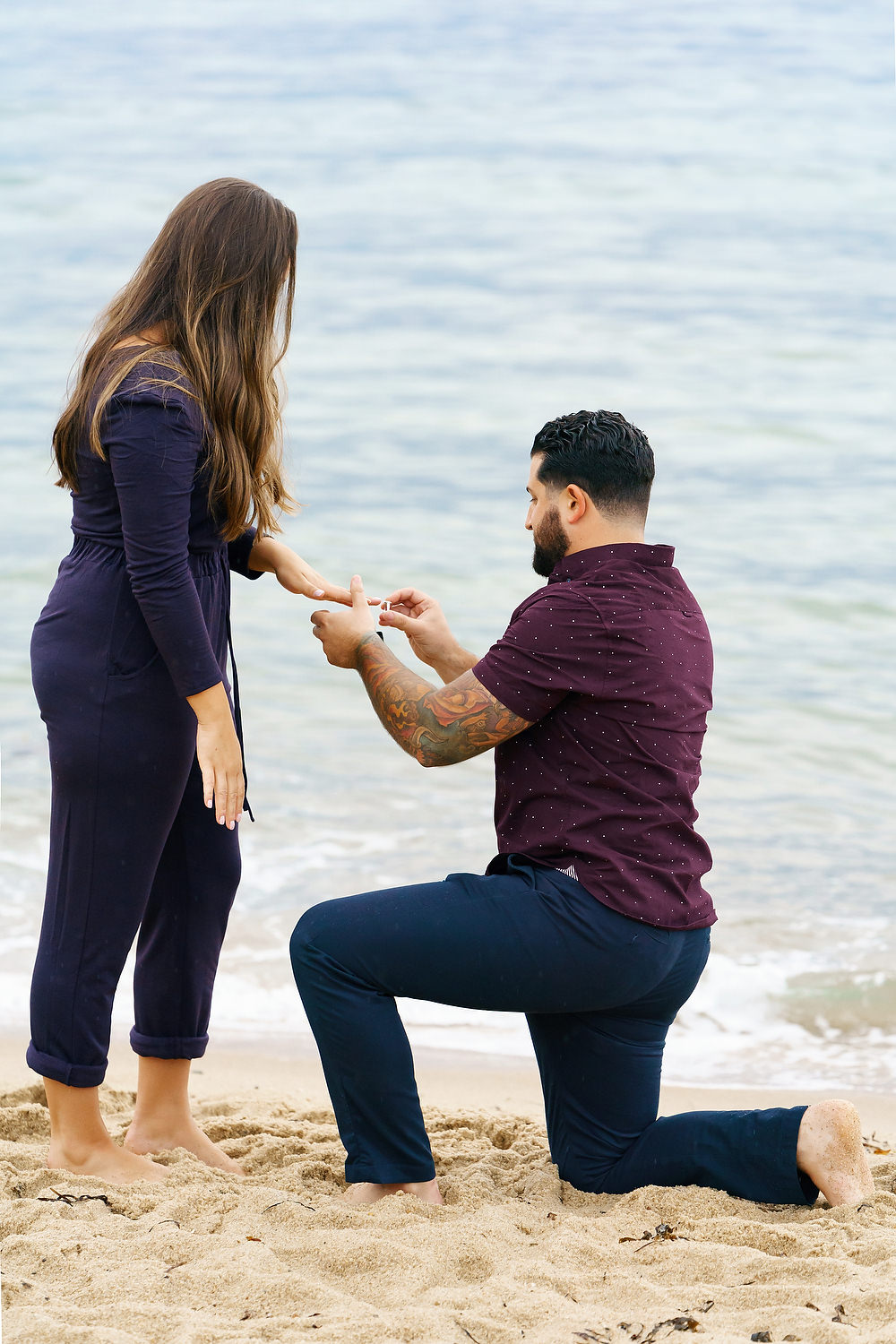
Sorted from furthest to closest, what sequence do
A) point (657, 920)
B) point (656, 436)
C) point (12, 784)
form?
point (656, 436) < point (12, 784) < point (657, 920)

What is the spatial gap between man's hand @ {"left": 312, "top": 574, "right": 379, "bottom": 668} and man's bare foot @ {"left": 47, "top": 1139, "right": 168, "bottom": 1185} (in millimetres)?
1177

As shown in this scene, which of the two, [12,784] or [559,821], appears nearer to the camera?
[559,821]

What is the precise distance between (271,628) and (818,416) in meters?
6.24

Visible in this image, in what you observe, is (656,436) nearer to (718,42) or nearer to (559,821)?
(559,821)

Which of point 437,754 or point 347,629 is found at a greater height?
point 347,629

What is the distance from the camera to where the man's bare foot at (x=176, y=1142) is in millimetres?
3286

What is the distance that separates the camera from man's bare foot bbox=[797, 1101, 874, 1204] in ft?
9.32

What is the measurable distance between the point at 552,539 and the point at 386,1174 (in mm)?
1366

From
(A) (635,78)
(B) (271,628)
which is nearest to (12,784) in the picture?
(B) (271,628)

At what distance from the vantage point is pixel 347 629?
3.24m

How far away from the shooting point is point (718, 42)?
21891 millimetres

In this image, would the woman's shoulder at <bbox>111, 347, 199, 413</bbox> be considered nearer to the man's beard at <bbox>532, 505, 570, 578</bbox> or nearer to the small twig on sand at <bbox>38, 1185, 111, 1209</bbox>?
the man's beard at <bbox>532, 505, 570, 578</bbox>

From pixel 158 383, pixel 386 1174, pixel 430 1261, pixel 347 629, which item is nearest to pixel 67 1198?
pixel 386 1174

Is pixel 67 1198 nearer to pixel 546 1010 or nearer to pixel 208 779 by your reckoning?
pixel 208 779
